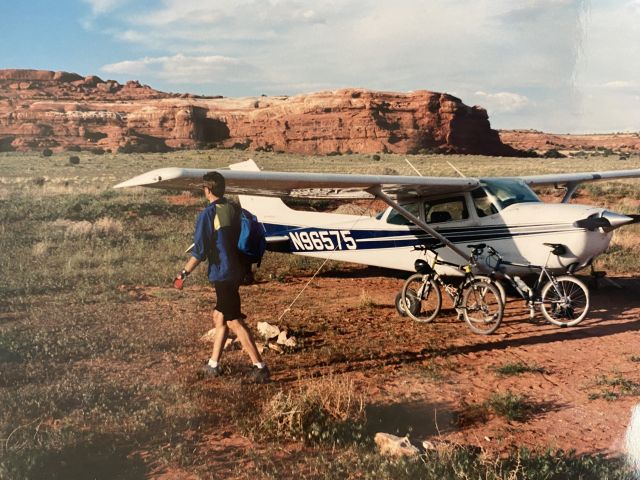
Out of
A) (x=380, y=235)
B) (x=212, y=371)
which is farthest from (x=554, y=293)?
(x=212, y=371)

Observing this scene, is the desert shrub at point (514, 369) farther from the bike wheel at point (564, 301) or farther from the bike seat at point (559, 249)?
the bike seat at point (559, 249)

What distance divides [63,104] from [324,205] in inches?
3428

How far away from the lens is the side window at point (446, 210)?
8.76 metres

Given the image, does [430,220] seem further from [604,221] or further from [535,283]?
[604,221]

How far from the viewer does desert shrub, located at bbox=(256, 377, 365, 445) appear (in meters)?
4.27

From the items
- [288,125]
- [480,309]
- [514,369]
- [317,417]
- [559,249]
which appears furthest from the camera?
[288,125]

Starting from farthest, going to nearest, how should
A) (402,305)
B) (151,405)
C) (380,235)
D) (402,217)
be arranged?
(380,235) → (402,217) → (402,305) → (151,405)

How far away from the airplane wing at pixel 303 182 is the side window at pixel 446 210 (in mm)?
191

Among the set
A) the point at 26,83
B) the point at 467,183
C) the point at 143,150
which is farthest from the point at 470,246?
the point at 26,83

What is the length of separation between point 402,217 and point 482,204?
5.21ft

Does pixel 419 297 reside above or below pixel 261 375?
above

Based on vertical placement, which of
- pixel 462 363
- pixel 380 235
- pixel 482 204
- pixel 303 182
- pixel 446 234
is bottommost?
pixel 462 363

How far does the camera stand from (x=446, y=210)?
8.96 m

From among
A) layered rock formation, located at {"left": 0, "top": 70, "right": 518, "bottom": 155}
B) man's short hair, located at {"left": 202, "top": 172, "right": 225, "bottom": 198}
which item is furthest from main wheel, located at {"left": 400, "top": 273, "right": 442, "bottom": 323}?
layered rock formation, located at {"left": 0, "top": 70, "right": 518, "bottom": 155}
